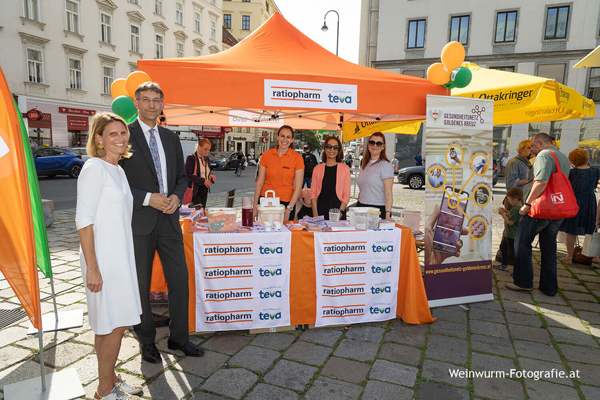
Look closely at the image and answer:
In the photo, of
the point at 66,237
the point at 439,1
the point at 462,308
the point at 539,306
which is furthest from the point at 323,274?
the point at 439,1

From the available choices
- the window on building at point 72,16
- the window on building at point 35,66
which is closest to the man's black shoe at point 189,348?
the window on building at point 35,66

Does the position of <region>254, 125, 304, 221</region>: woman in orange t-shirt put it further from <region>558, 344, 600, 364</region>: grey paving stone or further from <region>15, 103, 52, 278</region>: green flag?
<region>558, 344, 600, 364</region>: grey paving stone

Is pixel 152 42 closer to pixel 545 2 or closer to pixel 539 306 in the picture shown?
pixel 545 2

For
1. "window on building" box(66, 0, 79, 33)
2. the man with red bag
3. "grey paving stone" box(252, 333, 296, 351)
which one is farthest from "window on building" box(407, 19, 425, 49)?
"grey paving stone" box(252, 333, 296, 351)

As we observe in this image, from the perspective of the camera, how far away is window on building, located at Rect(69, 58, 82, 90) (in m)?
21.0

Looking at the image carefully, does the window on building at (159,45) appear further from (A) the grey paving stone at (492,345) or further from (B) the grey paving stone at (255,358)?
(A) the grey paving stone at (492,345)

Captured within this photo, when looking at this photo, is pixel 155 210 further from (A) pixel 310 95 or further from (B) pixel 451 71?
(B) pixel 451 71

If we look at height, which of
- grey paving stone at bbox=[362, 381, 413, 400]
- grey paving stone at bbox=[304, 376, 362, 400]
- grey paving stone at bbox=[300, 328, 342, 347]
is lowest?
grey paving stone at bbox=[300, 328, 342, 347]

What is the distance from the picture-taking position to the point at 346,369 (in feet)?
9.05

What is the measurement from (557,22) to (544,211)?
2421 centimetres

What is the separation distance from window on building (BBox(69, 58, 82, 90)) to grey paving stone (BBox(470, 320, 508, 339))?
79.1ft

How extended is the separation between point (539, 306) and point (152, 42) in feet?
95.5

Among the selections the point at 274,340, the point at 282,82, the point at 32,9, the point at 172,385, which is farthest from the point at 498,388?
the point at 32,9

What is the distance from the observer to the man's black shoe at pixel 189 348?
2861 mm
